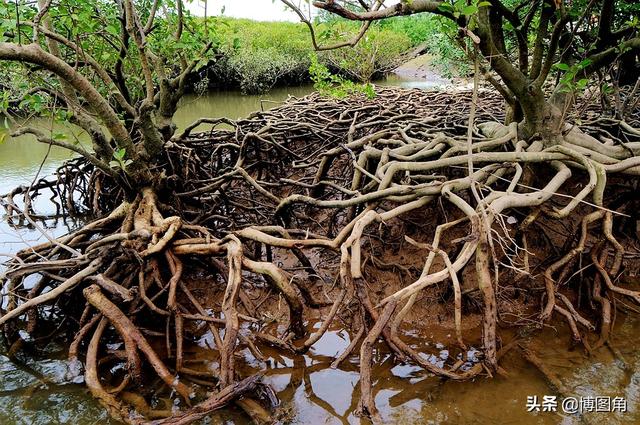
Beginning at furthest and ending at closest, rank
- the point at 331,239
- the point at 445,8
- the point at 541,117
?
the point at 541,117 < the point at 331,239 < the point at 445,8

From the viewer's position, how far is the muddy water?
2.70 metres

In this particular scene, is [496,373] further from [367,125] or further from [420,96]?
[420,96]

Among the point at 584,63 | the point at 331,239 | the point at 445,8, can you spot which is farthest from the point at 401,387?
the point at 584,63

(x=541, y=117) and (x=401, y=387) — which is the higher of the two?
(x=541, y=117)

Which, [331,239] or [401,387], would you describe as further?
[331,239]

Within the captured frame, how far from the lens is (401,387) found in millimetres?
2924

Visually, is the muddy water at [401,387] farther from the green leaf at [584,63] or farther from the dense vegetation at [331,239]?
the green leaf at [584,63]

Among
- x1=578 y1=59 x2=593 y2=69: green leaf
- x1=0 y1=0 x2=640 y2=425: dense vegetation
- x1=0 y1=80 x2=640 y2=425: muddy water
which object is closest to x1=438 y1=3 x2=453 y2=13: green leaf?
x1=0 y1=0 x2=640 y2=425: dense vegetation

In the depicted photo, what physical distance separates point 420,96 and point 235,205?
16.1 ft

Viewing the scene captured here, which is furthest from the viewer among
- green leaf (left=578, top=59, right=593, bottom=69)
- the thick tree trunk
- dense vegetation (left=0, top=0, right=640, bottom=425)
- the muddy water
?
the thick tree trunk

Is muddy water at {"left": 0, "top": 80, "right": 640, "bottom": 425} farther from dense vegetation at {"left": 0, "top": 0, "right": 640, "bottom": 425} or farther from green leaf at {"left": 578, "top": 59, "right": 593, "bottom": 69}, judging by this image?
green leaf at {"left": 578, "top": 59, "right": 593, "bottom": 69}

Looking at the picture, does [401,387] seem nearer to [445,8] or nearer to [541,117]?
[445,8]

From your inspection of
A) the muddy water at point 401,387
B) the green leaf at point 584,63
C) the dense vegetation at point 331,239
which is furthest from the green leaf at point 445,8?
the muddy water at point 401,387

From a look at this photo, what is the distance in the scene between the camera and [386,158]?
157 inches
